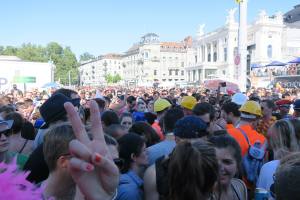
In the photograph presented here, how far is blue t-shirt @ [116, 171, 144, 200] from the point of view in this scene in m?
2.84

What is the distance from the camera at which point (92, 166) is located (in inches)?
57.9

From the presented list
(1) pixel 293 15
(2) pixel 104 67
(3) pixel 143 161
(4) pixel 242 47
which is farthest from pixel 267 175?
(2) pixel 104 67

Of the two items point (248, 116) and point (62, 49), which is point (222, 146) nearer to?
point (248, 116)

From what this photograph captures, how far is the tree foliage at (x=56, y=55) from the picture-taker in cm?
9925

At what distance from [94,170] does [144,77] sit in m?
120

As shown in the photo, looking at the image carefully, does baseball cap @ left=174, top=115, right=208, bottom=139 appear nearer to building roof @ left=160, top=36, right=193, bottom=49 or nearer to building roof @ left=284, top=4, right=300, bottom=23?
building roof @ left=284, top=4, right=300, bottom=23

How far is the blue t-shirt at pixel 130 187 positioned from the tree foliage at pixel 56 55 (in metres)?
100

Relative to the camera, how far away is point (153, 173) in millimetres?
2881

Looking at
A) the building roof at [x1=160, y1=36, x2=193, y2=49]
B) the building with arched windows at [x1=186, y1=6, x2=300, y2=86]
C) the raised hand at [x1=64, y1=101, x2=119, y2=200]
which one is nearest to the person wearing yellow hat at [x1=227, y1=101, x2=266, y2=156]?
the raised hand at [x1=64, y1=101, x2=119, y2=200]

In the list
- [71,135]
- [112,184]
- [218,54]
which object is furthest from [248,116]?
[218,54]

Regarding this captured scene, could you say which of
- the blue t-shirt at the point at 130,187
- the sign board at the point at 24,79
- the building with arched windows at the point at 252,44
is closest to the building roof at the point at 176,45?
the building with arched windows at the point at 252,44

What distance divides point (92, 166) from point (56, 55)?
Result: 110 meters

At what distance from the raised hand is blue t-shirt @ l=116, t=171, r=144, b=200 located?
4.07ft

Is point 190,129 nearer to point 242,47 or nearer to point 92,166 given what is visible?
point 92,166
